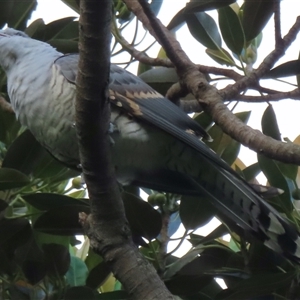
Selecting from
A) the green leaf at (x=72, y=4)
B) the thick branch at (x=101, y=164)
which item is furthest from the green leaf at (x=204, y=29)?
the thick branch at (x=101, y=164)

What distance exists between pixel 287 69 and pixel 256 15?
0.25 m

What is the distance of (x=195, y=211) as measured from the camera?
7.18 ft

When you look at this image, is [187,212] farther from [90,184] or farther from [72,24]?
[72,24]

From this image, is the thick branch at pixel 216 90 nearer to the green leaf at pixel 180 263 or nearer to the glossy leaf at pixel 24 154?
the green leaf at pixel 180 263

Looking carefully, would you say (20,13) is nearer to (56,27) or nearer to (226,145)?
(56,27)

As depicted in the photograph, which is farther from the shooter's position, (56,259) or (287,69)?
(287,69)

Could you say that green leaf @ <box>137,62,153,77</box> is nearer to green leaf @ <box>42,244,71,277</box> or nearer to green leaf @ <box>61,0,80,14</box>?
green leaf @ <box>61,0,80,14</box>

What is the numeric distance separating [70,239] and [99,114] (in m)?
0.94

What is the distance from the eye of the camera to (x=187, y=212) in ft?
7.15

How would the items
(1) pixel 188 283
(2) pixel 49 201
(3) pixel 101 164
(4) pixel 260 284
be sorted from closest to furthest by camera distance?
(3) pixel 101 164 < (4) pixel 260 284 < (1) pixel 188 283 < (2) pixel 49 201

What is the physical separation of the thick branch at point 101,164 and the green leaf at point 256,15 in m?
0.89

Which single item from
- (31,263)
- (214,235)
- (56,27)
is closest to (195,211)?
(214,235)

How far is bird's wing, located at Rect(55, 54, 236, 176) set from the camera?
2.21m

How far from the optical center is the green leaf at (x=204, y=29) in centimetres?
244
